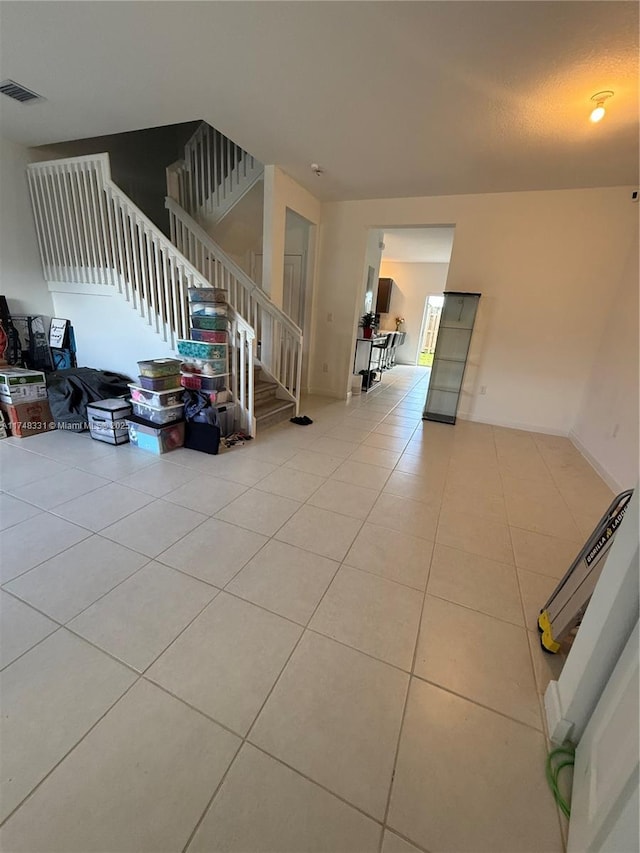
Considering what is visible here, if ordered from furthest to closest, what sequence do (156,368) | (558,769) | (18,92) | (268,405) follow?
(268,405)
(156,368)
(18,92)
(558,769)

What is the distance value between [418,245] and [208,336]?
567 cm

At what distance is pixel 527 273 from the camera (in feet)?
13.7

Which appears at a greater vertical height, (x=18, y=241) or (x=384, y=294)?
(x=384, y=294)

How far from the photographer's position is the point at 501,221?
4.14 m

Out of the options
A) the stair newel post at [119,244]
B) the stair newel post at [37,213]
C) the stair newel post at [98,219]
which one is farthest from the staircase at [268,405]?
the stair newel post at [37,213]

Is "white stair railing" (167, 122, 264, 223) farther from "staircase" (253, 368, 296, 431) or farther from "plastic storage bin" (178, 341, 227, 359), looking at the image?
"plastic storage bin" (178, 341, 227, 359)

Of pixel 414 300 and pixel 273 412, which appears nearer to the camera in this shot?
pixel 273 412

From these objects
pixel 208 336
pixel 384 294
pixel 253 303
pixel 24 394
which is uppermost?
pixel 384 294

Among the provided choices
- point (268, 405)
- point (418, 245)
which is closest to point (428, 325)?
point (418, 245)

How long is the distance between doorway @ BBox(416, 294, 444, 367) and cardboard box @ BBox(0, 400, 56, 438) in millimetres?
8121

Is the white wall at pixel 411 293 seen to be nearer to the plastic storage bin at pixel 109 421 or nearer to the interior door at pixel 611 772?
the plastic storage bin at pixel 109 421

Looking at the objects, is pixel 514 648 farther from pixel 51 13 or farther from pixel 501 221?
pixel 501 221

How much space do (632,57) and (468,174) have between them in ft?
5.98

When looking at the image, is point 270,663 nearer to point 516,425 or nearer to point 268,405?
point 268,405
